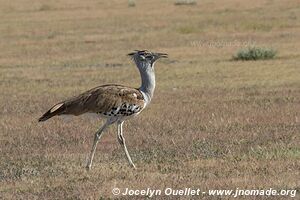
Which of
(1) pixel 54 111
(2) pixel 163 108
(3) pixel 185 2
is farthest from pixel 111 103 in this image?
(3) pixel 185 2

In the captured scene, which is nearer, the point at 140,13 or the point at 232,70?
the point at 232,70

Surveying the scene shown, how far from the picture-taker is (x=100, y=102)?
940 cm

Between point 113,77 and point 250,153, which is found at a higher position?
point 250,153

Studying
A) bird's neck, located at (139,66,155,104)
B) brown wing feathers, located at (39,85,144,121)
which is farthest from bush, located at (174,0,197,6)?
brown wing feathers, located at (39,85,144,121)

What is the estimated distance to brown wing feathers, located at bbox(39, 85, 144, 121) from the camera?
9.40 m

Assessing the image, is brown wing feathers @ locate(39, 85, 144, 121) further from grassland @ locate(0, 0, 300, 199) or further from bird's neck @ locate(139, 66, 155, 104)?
grassland @ locate(0, 0, 300, 199)

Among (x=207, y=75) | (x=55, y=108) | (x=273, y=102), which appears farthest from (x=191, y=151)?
(x=207, y=75)

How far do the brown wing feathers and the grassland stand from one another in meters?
0.67

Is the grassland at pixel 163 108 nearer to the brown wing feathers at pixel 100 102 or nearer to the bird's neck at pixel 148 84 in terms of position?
the brown wing feathers at pixel 100 102

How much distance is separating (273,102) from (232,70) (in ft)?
19.4

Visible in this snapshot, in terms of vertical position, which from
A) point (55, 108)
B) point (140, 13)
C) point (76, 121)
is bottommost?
point (140, 13)

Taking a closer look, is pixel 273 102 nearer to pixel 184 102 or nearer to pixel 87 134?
pixel 184 102

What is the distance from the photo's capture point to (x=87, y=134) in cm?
1270

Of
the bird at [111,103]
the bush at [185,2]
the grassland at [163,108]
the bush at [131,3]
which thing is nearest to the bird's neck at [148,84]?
the bird at [111,103]
